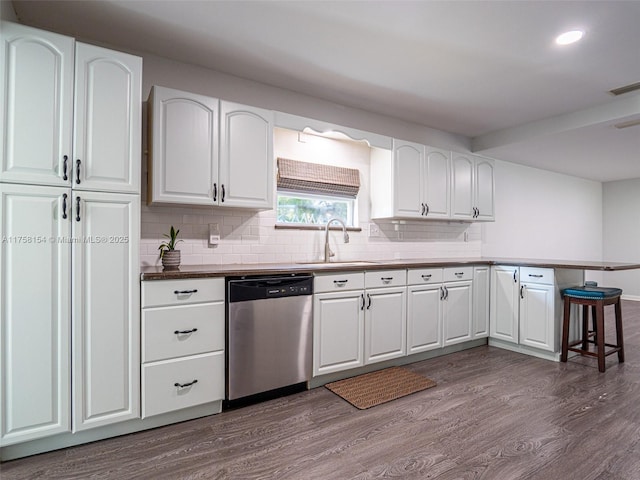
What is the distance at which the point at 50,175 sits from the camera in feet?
6.01

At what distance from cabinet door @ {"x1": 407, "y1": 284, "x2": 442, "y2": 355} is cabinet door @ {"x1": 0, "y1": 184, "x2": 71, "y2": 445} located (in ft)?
8.37

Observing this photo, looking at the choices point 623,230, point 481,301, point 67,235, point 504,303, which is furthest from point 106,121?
point 623,230

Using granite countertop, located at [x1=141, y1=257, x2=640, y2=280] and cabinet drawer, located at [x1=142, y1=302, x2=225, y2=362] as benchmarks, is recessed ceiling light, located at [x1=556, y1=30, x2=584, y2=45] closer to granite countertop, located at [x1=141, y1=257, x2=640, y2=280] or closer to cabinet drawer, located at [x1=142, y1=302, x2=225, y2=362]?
granite countertop, located at [x1=141, y1=257, x2=640, y2=280]

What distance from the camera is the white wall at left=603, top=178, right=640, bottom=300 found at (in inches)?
266

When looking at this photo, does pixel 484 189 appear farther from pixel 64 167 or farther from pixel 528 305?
pixel 64 167

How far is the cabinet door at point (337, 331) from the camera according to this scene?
271 cm

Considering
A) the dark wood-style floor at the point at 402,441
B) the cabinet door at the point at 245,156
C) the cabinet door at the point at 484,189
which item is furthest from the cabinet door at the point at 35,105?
the cabinet door at the point at 484,189

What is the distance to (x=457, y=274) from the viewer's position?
361 cm

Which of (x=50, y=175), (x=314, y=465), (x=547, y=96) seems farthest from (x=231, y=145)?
(x=547, y=96)

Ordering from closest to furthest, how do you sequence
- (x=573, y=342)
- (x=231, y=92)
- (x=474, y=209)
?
(x=231, y=92) < (x=573, y=342) < (x=474, y=209)

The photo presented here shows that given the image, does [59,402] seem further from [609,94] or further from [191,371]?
[609,94]

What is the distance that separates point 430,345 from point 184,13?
3.27m

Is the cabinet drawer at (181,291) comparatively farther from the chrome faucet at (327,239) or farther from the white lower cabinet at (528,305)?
the white lower cabinet at (528,305)

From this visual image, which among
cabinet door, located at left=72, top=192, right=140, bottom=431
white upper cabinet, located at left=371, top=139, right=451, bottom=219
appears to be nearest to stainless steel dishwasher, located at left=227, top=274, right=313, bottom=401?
cabinet door, located at left=72, top=192, right=140, bottom=431
